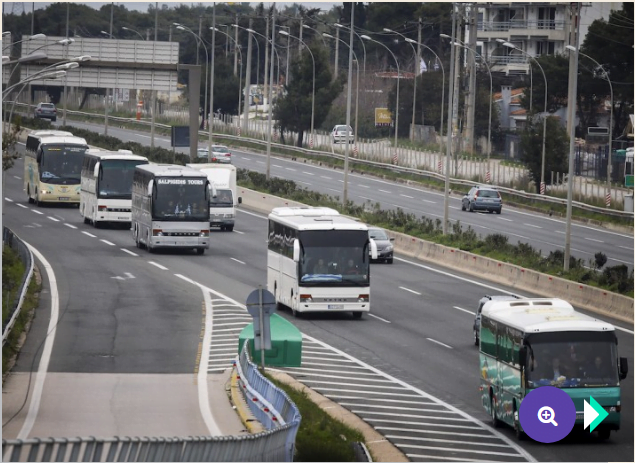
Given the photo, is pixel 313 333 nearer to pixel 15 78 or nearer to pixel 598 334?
pixel 598 334

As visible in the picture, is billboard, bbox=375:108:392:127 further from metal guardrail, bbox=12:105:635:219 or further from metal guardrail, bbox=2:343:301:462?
metal guardrail, bbox=2:343:301:462

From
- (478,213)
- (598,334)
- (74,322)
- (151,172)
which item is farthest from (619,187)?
(598,334)

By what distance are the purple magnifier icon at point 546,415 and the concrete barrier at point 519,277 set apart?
15.1 m

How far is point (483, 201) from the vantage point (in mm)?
76125

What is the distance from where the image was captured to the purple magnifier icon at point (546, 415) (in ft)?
80.7

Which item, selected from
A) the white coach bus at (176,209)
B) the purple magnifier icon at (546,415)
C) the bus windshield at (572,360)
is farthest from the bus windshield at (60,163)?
the bus windshield at (572,360)

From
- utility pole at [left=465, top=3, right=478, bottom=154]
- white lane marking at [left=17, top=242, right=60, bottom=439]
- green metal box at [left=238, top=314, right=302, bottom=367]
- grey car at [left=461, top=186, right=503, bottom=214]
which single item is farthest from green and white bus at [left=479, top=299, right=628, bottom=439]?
utility pole at [left=465, top=3, right=478, bottom=154]

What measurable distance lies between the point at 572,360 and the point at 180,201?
28755 millimetres

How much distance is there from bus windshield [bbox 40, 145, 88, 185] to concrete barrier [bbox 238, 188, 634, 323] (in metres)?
19.2

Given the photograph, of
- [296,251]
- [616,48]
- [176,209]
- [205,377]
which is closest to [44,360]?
[205,377]

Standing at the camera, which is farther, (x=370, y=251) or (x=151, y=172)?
(x=151, y=172)

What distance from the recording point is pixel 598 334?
2427cm

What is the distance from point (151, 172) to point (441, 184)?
1507 inches

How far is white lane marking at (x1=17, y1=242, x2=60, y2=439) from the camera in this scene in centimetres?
2297
